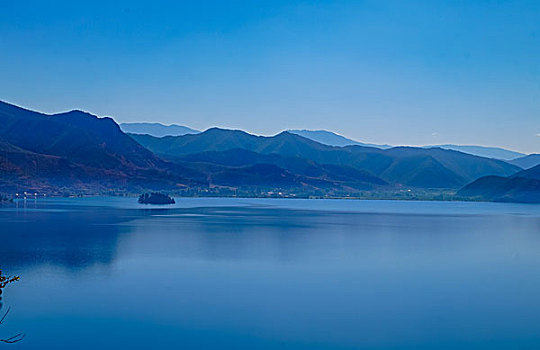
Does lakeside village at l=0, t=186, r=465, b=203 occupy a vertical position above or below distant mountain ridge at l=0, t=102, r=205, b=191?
below

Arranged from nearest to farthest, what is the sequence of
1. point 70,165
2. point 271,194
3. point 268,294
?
point 268,294 < point 70,165 < point 271,194

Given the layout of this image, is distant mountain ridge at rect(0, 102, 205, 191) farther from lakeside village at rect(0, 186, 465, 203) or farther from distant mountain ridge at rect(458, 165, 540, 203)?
distant mountain ridge at rect(458, 165, 540, 203)

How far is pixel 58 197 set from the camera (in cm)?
13288

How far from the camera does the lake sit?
15148mm

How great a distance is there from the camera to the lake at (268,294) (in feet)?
49.7

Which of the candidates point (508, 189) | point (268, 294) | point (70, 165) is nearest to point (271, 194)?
point (70, 165)

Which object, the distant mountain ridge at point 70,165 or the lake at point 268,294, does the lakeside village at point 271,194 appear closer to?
the distant mountain ridge at point 70,165

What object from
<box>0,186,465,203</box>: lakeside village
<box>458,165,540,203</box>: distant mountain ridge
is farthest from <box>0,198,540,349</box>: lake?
<box>0,186,465,203</box>: lakeside village

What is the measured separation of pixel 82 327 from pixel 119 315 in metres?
1.53

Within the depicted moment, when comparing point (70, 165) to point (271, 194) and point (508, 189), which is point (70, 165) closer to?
point (271, 194)

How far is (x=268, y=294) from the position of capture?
821 inches

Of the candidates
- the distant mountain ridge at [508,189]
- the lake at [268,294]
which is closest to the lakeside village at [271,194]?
the distant mountain ridge at [508,189]

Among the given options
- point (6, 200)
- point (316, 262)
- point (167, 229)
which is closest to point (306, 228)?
point (167, 229)

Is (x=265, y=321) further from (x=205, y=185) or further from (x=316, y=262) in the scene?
(x=205, y=185)
